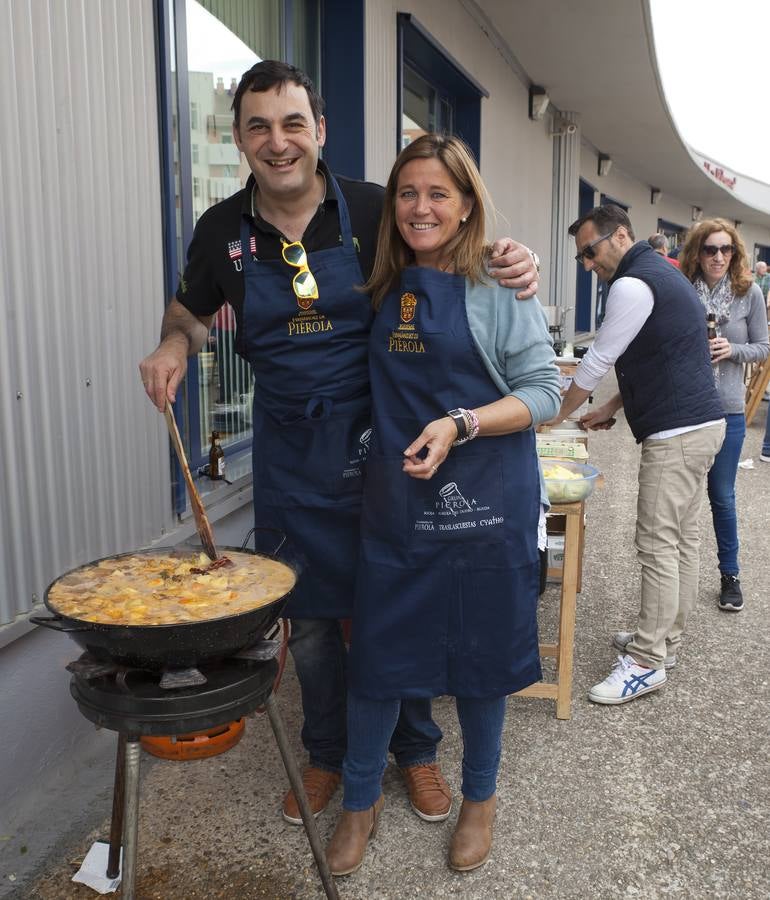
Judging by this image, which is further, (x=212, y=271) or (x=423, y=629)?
(x=212, y=271)

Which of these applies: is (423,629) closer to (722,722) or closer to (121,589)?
(121,589)

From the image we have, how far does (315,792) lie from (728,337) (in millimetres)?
3240

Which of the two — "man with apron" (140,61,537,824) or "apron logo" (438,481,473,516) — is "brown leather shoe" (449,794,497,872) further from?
"apron logo" (438,481,473,516)

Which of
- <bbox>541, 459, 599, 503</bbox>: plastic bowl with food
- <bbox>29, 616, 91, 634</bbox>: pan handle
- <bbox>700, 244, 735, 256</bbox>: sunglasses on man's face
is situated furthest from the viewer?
<bbox>700, 244, 735, 256</bbox>: sunglasses on man's face

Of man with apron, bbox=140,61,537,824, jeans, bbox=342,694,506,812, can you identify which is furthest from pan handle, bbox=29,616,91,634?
jeans, bbox=342,694,506,812

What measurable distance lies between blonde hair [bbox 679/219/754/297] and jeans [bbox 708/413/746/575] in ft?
2.34

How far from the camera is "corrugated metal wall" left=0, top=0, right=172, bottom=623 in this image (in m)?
2.45

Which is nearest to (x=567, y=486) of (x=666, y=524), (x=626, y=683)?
(x=666, y=524)

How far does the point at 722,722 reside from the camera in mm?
3336

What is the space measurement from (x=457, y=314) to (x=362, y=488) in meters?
0.60

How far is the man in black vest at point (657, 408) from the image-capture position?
10.9 feet

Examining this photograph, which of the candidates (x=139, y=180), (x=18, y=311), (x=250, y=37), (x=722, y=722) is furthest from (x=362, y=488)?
(x=250, y=37)

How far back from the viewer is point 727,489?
4.41 metres

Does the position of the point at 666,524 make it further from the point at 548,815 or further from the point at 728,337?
the point at 728,337
